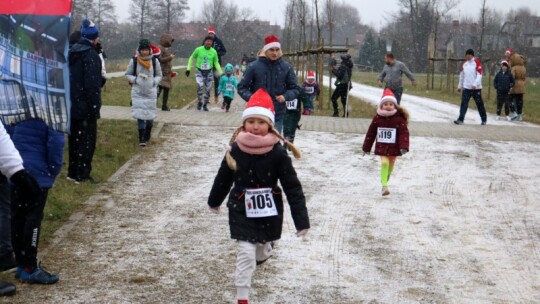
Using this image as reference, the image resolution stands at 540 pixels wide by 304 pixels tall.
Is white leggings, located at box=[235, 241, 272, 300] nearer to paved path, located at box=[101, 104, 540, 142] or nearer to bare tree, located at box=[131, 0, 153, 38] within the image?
paved path, located at box=[101, 104, 540, 142]

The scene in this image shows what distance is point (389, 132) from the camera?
9883 millimetres

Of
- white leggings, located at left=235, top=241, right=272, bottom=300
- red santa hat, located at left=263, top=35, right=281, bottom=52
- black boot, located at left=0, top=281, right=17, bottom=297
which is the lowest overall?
black boot, located at left=0, top=281, right=17, bottom=297

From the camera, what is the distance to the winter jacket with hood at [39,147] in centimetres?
562

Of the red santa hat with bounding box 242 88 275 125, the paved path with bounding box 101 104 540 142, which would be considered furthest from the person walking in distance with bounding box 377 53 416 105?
the red santa hat with bounding box 242 88 275 125

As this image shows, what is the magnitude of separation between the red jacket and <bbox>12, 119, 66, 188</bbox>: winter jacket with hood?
4999mm

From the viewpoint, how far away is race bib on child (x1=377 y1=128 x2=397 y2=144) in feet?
32.3

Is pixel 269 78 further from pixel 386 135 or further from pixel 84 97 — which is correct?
pixel 84 97

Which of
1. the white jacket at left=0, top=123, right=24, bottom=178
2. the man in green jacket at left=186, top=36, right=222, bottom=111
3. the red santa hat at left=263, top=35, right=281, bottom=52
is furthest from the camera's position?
the man in green jacket at left=186, top=36, right=222, bottom=111

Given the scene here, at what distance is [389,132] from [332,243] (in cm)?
311

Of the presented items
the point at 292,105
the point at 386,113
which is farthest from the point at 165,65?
the point at 386,113

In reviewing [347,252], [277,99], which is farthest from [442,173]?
[347,252]

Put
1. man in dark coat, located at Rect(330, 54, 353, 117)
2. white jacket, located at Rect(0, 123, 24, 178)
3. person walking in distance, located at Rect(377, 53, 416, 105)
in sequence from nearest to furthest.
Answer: white jacket, located at Rect(0, 123, 24, 178) < person walking in distance, located at Rect(377, 53, 416, 105) < man in dark coat, located at Rect(330, 54, 353, 117)

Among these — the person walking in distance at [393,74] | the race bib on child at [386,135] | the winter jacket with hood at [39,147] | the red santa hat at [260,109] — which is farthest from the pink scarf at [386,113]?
the person walking in distance at [393,74]

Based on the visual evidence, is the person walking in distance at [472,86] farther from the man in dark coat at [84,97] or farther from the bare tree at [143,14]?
the bare tree at [143,14]
